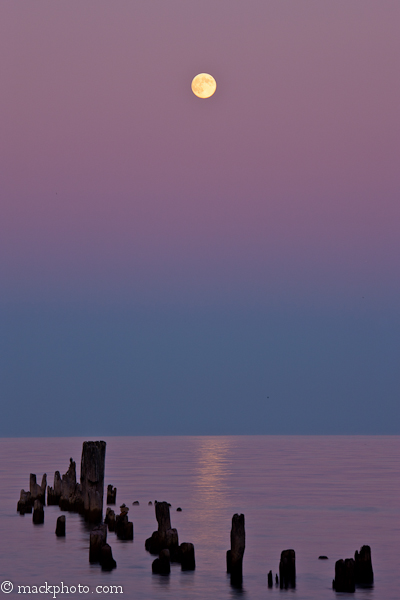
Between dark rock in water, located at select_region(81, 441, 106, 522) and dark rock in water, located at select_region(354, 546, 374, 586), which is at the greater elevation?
dark rock in water, located at select_region(81, 441, 106, 522)

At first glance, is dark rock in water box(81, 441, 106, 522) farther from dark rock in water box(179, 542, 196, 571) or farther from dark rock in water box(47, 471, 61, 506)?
dark rock in water box(179, 542, 196, 571)

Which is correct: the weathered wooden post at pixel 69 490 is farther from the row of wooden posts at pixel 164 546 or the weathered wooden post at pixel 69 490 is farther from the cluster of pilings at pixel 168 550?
the cluster of pilings at pixel 168 550

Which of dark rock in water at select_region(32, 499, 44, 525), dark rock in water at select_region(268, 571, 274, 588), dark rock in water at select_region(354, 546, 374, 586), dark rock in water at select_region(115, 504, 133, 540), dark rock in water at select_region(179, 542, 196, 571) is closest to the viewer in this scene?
dark rock in water at select_region(268, 571, 274, 588)

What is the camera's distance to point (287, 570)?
2417cm

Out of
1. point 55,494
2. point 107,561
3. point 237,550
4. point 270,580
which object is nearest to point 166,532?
point 107,561

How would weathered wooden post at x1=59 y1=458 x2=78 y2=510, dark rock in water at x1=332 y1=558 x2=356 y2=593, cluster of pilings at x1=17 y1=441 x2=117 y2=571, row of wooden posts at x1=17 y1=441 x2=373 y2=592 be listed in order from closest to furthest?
1. dark rock in water at x1=332 y1=558 x2=356 y2=593
2. row of wooden posts at x1=17 y1=441 x2=373 y2=592
3. cluster of pilings at x1=17 y1=441 x2=117 y2=571
4. weathered wooden post at x1=59 y1=458 x2=78 y2=510

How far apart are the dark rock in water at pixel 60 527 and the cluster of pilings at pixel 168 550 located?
16.8 feet

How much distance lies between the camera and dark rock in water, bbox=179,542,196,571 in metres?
25.8

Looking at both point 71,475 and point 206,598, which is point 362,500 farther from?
point 206,598

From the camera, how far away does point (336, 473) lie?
80.6 meters

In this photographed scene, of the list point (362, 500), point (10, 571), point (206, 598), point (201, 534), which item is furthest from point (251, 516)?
point (206, 598)

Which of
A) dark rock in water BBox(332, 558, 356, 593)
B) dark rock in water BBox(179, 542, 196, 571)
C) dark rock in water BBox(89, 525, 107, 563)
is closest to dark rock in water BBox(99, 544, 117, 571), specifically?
dark rock in water BBox(89, 525, 107, 563)

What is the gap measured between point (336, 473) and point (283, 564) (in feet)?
192

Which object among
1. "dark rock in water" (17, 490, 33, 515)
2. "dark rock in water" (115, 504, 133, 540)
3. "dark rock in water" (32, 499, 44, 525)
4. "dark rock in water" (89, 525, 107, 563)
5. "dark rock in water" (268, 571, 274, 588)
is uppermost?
"dark rock in water" (17, 490, 33, 515)
